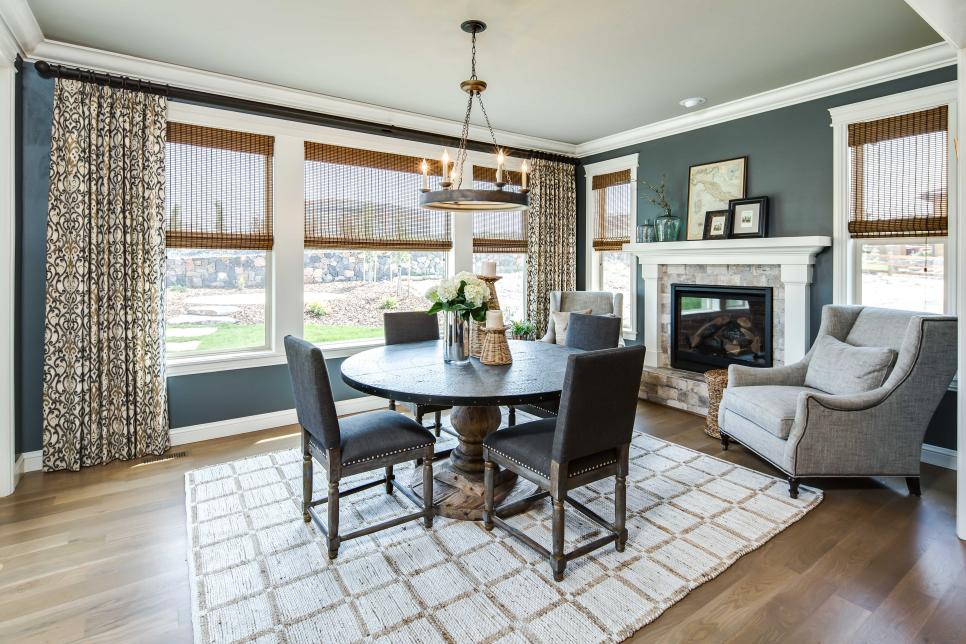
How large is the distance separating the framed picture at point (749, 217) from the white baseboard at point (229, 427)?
11.6ft

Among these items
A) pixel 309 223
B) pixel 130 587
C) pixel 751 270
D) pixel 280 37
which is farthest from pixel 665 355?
pixel 130 587

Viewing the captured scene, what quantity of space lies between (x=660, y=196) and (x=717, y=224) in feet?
2.32

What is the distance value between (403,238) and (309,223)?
86 centimetres

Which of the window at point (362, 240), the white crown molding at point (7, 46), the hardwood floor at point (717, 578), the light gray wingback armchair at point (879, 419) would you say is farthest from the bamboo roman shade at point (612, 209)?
the white crown molding at point (7, 46)

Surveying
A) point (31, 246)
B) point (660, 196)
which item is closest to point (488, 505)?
point (31, 246)

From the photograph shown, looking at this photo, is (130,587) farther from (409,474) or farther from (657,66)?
(657,66)

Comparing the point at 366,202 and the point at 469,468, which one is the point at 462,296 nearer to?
the point at 469,468

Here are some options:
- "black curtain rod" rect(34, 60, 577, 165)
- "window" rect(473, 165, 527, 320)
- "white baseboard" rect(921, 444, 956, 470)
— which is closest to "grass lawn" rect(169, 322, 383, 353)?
"window" rect(473, 165, 527, 320)

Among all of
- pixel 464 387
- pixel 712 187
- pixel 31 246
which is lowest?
pixel 464 387

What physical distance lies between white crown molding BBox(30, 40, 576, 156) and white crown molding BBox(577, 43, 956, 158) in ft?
4.11

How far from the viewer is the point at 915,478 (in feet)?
10.1

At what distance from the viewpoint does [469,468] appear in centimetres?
315

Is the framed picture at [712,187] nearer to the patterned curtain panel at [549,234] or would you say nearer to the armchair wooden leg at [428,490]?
the patterned curtain panel at [549,234]

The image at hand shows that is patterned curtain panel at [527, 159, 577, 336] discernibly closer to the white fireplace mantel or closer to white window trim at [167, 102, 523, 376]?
the white fireplace mantel
